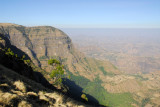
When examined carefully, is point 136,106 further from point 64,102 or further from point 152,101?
point 64,102

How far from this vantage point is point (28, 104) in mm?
12188

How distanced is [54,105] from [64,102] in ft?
5.65

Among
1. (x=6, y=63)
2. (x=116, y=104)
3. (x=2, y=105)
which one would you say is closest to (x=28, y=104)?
(x=2, y=105)

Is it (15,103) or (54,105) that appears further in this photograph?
(54,105)

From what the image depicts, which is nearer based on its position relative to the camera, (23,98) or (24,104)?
(24,104)

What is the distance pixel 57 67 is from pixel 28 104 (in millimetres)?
41257

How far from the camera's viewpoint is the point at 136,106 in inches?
6939

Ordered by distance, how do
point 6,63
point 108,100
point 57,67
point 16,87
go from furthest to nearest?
point 108,100
point 57,67
point 6,63
point 16,87

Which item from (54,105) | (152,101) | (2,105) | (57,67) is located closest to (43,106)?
(54,105)

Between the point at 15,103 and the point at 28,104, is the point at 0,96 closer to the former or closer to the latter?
the point at 15,103

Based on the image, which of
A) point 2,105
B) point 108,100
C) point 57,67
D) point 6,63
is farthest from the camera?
point 108,100

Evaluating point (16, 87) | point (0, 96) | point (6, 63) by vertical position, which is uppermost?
point (0, 96)

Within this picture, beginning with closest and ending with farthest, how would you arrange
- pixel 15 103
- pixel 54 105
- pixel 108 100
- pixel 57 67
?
pixel 15 103, pixel 54 105, pixel 57 67, pixel 108 100

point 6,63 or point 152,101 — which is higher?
point 6,63
